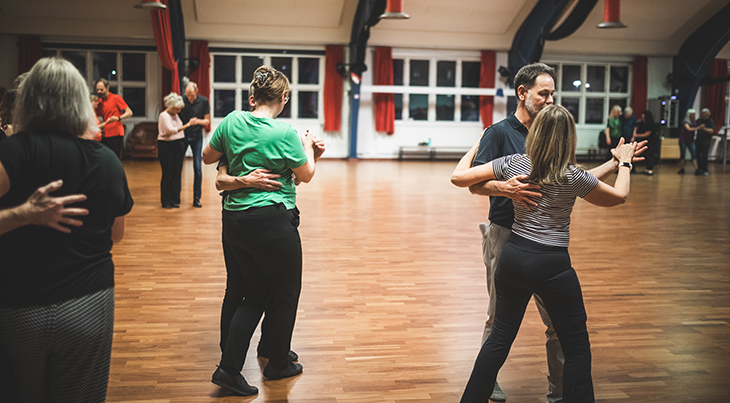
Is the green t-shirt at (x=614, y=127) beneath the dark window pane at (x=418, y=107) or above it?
beneath

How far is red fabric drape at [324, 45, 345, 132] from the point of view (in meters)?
15.5

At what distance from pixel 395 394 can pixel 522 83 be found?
1.36 metres

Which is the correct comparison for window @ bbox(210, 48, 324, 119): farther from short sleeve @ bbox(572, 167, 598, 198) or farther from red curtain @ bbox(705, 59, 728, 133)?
short sleeve @ bbox(572, 167, 598, 198)

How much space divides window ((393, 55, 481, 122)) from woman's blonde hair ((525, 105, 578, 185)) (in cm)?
1442

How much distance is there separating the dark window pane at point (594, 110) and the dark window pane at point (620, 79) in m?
0.59

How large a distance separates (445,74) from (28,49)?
427 inches

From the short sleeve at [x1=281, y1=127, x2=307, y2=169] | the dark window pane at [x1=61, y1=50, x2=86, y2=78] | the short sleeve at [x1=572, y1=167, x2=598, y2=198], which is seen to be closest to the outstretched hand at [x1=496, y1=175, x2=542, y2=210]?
the short sleeve at [x1=572, y1=167, x2=598, y2=198]

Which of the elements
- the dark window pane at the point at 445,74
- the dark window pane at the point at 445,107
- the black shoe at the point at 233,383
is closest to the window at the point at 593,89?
the dark window pane at the point at 445,74

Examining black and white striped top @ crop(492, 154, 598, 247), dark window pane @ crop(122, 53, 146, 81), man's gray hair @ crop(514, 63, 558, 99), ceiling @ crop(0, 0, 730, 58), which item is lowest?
black and white striped top @ crop(492, 154, 598, 247)

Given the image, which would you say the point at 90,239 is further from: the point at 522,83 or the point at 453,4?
the point at 453,4

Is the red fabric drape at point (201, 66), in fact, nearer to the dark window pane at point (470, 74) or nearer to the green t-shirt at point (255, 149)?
the dark window pane at point (470, 74)

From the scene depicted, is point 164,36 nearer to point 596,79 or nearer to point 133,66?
point 133,66

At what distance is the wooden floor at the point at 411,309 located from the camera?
8.15 feet

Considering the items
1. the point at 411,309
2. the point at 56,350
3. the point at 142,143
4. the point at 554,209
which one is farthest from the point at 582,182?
the point at 142,143
